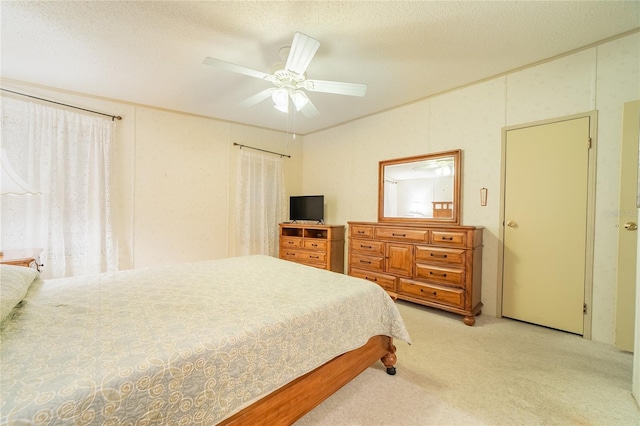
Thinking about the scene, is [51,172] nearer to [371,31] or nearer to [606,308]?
[371,31]

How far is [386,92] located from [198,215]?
3261mm

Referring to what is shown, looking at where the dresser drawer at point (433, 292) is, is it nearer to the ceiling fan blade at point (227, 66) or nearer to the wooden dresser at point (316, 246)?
the wooden dresser at point (316, 246)

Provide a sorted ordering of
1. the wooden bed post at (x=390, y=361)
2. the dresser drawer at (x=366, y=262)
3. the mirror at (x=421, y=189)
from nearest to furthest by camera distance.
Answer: the wooden bed post at (x=390, y=361), the mirror at (x=421, y=189), the dresser drawer at (x=366, y=262)

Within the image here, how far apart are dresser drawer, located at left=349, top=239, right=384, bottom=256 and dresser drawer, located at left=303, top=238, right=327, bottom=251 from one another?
524 millimetres

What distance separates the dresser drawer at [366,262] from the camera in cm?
325

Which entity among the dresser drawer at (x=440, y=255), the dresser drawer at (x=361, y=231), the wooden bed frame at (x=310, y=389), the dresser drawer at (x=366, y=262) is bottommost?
the wooden bed frame at (x=310, y=389)

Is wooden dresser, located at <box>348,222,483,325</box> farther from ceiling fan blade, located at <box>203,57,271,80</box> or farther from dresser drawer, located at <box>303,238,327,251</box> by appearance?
ceiling fan blade, located at <box>203,57,271,80</box>

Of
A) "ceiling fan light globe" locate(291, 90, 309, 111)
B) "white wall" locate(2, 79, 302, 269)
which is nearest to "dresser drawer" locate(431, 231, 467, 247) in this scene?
"ceiling fan light globe" locate(291, 90, 309, 111)

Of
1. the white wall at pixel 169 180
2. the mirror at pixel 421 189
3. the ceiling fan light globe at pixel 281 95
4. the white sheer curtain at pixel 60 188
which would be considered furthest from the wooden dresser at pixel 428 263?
the white sheer curtain at pixel 60 188

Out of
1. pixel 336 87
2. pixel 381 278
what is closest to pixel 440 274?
pixel 381 278

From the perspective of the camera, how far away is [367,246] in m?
3.40

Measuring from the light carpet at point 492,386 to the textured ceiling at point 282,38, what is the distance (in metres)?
2.63

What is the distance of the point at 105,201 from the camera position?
10.3 feet

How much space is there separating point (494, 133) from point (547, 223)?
1093mm
